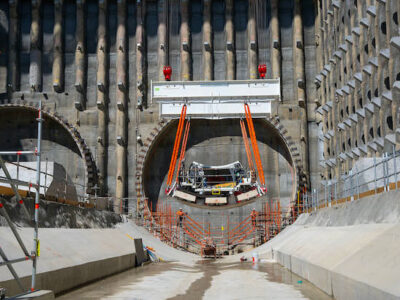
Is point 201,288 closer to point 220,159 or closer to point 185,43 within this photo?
point 220,159

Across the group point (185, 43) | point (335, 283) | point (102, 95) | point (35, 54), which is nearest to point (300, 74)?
point (185, 43)

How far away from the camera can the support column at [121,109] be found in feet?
134

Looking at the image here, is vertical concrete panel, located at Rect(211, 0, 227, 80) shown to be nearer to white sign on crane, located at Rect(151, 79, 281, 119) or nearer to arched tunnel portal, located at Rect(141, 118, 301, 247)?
arched tunnel portal, located at Rect(141, 118, 301, 247)

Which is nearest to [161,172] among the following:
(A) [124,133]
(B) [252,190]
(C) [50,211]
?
(A) [124,133]

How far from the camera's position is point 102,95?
1657 inches

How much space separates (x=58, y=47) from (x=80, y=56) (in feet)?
6.77

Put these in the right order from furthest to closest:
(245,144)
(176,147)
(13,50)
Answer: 1. (13,50)
2. (245,144)
3. (176,147)

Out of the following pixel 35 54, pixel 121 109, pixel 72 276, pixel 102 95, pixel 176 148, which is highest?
pixel 35 54

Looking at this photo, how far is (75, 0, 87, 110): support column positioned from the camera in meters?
42.2

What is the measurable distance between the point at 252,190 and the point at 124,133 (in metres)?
11.5

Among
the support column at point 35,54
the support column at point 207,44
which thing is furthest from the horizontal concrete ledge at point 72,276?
the support column at point 35,54

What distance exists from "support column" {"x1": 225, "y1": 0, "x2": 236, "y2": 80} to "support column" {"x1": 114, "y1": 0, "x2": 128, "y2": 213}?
856cm

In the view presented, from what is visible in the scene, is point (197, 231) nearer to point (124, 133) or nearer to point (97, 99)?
point (124, 133)

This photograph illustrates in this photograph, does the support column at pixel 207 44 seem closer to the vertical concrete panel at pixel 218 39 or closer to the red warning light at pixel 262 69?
the vertical concrete panel at pixel 218 39
